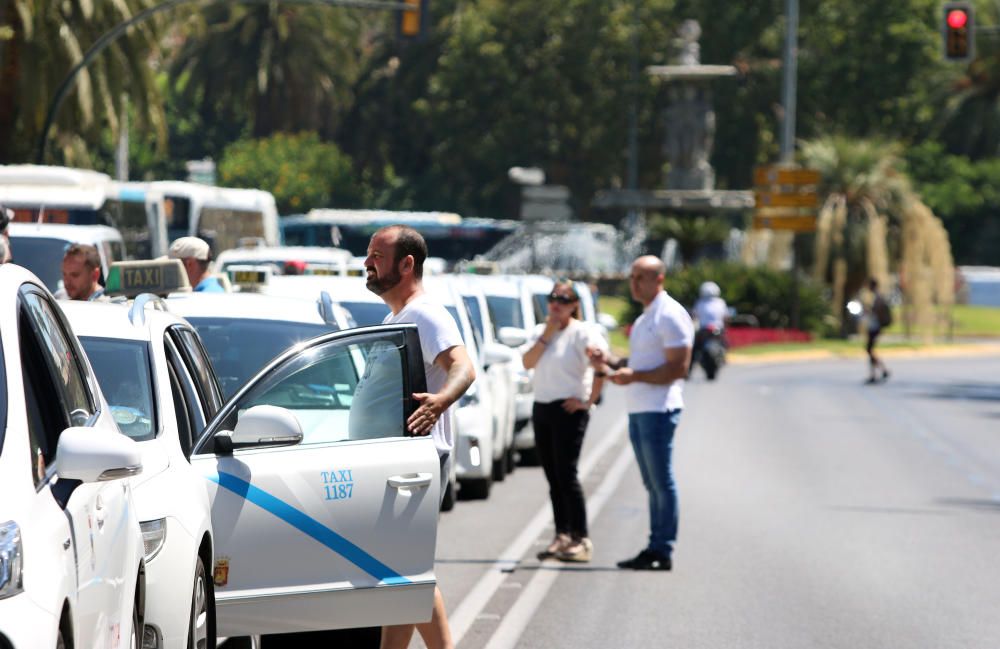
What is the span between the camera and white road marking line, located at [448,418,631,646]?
964 centimetres

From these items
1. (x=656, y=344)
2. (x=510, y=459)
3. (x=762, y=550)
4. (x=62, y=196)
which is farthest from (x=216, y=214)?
(x=656, y=344)

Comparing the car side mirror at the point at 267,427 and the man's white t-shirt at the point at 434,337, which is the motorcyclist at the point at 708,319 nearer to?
the man's white t-shirt at the point at 434,337

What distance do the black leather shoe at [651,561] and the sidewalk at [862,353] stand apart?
111 feet

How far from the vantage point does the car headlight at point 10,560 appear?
3994mm

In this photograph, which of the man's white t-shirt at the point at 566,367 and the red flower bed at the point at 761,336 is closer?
the man's white t-shirt at the point at 566,367

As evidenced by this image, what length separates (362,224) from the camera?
72.2 meters

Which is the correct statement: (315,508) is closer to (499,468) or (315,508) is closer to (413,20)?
(499,468)

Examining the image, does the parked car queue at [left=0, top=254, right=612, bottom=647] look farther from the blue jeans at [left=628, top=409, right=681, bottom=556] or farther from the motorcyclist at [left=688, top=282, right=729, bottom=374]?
the motorcyclist at [left=688, top=282, right=729, bottom=374]

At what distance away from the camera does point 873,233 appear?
53.2 meters

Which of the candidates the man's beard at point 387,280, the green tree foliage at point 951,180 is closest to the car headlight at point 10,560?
the man's beard at point 387,280

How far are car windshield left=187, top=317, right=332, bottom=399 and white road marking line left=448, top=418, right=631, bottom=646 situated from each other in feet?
5.42

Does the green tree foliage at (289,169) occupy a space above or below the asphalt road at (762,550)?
below

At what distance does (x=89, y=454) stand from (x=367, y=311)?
10.5 m

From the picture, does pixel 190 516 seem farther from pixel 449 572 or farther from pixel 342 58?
pixel 342 58
